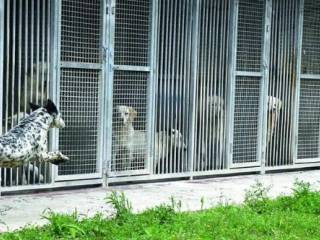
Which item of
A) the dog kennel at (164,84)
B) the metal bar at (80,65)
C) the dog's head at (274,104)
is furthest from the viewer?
the dog's head at (274,104)

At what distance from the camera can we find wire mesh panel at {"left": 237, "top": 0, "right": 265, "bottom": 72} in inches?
398

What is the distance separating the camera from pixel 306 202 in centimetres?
752

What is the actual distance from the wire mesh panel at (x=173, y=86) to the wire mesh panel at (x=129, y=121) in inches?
8.5

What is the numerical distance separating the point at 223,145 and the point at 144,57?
1.99 meters

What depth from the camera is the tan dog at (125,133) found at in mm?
8844

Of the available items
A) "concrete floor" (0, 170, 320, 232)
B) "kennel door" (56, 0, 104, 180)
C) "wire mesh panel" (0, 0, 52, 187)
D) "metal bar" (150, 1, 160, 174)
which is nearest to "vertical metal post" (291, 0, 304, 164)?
"concrete floor" (0, 170, 320, 232)

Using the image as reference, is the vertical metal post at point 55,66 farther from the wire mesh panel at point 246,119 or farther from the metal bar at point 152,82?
the wire mesh panel at point 246,119

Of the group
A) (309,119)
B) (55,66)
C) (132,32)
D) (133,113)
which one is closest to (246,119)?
(309,119)

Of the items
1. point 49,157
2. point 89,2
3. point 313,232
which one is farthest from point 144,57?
point 313,232

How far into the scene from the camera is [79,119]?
848cm

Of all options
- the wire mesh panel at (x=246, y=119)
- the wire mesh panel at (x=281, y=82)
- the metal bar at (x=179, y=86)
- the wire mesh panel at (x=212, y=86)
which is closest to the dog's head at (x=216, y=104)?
the wire mesh panel at (x=212, y=86)

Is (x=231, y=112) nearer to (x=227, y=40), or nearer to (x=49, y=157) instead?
(x=227, y=40)

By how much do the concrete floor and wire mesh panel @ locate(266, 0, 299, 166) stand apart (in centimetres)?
70

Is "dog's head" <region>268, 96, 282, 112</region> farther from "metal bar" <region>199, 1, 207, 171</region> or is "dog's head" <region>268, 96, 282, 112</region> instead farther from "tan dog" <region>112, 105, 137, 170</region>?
"tan dog" <region>112, 105, 137, 170</region>
